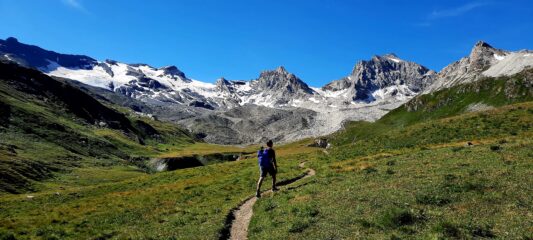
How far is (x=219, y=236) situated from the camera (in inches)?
912

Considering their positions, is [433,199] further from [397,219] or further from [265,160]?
[265,160]

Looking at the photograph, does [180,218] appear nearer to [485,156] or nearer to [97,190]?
[485,156]

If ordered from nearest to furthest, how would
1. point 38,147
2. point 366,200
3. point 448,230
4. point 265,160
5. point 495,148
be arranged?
point 448,230
point 366,200
point 265,160
point 495,148
point 38,147

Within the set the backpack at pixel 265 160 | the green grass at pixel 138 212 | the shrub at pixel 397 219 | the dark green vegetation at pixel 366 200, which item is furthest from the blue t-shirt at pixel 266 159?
the shrub at pixel 397 219

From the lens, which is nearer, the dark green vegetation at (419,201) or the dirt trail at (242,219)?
the dark green vegetation at (419,201)

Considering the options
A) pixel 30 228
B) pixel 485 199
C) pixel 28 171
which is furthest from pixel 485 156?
pixel 28 171

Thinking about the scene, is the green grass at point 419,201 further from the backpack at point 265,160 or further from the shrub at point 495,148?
the backpack at point 265,160

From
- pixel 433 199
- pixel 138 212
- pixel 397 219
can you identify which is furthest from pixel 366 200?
pixel 138 212

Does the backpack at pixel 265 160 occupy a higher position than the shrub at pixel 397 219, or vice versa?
the backpack at pixel 265 160

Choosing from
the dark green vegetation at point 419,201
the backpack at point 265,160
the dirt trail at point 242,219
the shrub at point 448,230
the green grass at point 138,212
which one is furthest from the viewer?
the backpack at point 265,160

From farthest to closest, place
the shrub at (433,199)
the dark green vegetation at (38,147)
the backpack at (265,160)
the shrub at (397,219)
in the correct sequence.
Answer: the dark green vegetation at (38,147), the backpack at (265,160), the shrub at (433,199), the shrub at (397,219)

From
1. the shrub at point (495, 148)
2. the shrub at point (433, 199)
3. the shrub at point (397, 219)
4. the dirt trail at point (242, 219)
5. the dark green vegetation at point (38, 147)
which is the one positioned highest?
the shrub at point (495, 148)

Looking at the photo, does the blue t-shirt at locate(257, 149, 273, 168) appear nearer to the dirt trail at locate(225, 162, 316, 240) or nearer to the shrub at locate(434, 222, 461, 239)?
the dirt trail at locate(225, 162, 316, 240)

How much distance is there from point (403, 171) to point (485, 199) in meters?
10.8
